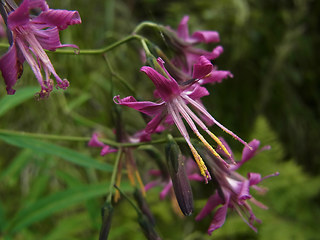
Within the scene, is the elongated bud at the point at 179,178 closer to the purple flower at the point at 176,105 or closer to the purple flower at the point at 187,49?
the purple flower at the point at 176,105

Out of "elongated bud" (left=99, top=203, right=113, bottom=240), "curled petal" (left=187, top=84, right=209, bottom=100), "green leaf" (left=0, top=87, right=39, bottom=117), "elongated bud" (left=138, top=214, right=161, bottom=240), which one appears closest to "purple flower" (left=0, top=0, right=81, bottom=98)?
"curled petal" (left=187, top=84, right=209, bottom=100)

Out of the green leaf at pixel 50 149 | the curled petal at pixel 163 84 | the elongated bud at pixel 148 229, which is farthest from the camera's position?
the green leaf at pixel 50 149

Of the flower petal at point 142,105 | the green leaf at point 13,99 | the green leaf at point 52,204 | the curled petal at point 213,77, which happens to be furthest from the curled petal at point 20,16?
the green leaf at point 52,204

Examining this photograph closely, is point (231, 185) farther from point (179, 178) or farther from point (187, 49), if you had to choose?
point (187, 49)

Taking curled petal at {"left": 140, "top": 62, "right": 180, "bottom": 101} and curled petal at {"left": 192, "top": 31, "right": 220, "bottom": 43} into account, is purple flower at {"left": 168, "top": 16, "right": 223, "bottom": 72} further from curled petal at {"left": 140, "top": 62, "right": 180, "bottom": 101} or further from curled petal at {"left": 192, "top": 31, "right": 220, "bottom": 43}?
curled petal at {"left": 140, "top": 62, "right": 180, "bottom": 101}

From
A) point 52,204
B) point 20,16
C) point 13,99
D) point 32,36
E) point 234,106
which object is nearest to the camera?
point 20,16

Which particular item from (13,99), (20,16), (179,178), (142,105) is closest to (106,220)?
(179,178)
